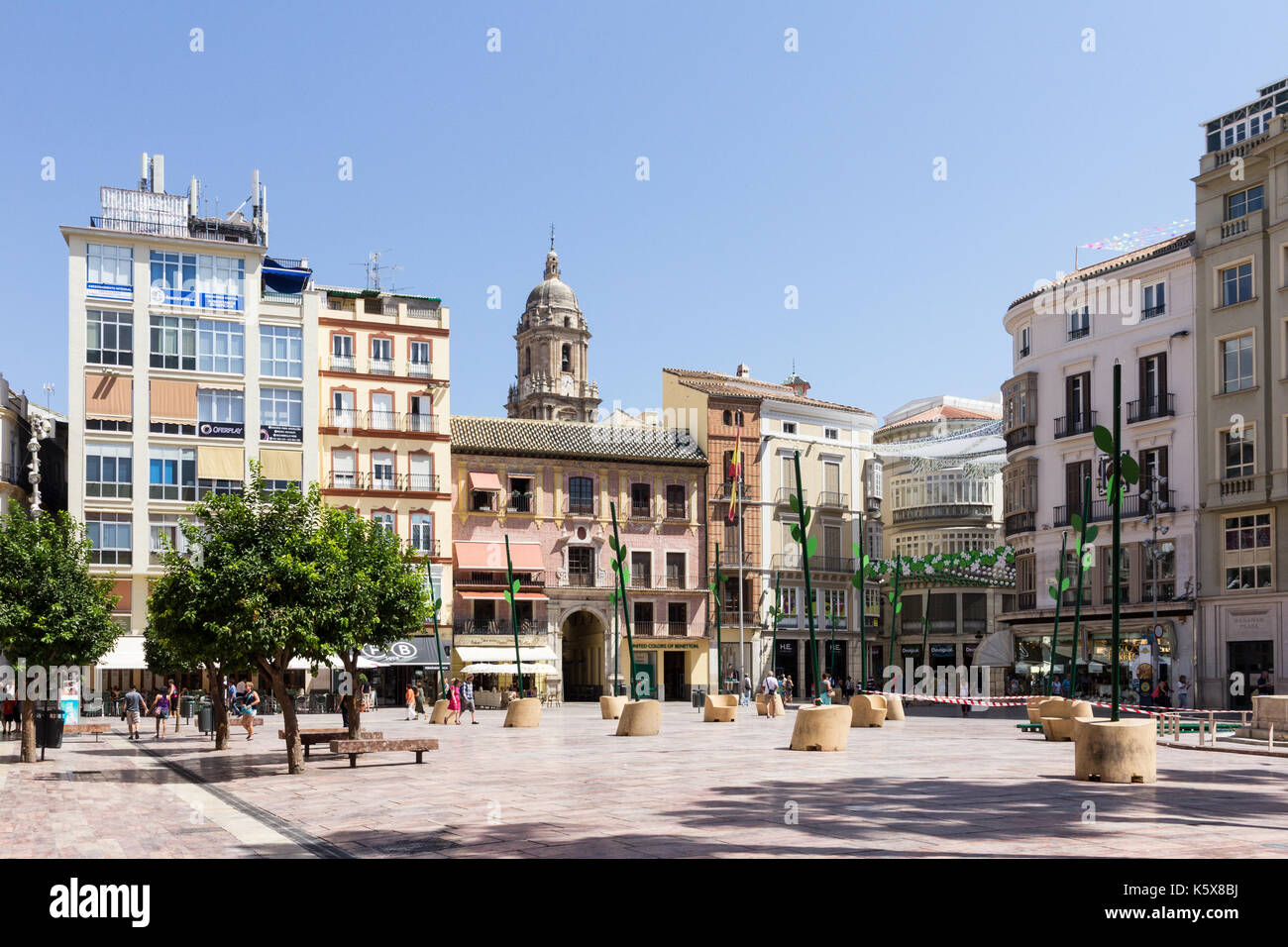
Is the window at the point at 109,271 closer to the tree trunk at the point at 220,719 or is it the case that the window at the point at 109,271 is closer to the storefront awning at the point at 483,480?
the storefront awning at the point at 483,480

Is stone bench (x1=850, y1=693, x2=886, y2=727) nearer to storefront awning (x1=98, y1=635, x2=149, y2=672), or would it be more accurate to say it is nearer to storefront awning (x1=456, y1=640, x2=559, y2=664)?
storefront awning (x1=456, y1=640, x2=559, y2=664)

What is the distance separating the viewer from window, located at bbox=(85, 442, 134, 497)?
5434cm

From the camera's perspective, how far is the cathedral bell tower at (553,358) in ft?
A: 339

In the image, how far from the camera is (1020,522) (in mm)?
53188

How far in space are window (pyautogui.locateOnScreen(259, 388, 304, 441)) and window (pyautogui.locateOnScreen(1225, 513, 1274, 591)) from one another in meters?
37.4

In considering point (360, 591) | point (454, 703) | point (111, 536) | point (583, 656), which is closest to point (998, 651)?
point (583, 656)

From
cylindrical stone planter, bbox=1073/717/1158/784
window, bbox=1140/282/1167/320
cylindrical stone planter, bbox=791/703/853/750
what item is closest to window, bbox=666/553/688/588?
window, bbox=1140/282/1167/320

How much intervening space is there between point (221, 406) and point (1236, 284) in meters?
40.0

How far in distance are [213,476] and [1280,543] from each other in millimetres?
40835

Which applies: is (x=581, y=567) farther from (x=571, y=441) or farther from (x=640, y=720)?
(x=640, y=720)
